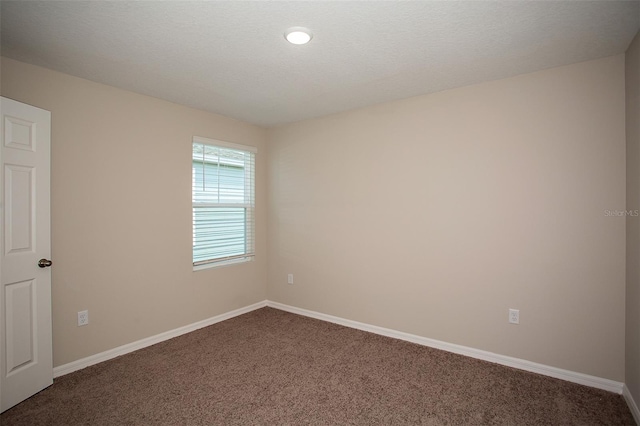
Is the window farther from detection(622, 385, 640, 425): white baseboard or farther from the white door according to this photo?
detection(622, 385, 640, 425): white baseboard

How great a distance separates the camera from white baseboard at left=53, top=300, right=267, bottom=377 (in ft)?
9.13

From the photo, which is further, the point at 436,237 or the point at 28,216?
the point at 436,237

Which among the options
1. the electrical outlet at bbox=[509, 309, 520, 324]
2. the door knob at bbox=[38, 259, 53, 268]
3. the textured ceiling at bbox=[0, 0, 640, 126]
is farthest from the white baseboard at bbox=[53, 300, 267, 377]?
the electrical outlet at bbox=[509, 309, 520, 324]

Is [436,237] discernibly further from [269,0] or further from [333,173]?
[269,0]

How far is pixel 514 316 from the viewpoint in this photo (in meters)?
2.86

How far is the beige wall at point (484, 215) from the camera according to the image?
2516mm

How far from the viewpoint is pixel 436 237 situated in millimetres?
3262

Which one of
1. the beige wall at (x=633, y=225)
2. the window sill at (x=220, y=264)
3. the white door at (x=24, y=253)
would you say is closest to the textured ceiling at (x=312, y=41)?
the beige wall at (x=633, y=225)

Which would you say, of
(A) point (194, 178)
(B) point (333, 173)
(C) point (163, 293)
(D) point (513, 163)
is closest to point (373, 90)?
(B) point (333, 173)

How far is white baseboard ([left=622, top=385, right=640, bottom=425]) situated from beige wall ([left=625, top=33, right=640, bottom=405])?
0.04 m

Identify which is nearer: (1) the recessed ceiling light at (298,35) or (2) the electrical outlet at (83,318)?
(1) the recessed ceiling light at (298,35)

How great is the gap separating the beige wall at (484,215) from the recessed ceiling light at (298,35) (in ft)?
5.14

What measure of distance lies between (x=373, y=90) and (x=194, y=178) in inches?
86.1

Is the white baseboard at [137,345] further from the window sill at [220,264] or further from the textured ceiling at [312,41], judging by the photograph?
the textured ceiling at [312,41]
